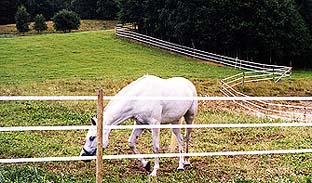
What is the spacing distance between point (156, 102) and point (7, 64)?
25.0m

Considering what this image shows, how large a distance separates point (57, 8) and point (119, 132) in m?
63.8

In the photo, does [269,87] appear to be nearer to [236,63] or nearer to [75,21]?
[236,63]

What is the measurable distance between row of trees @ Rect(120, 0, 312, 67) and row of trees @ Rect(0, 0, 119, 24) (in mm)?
24817

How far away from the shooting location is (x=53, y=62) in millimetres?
33281

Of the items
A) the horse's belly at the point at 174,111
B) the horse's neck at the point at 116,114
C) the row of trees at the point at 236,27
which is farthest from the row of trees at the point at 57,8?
the horse's neck at the point at 116,114

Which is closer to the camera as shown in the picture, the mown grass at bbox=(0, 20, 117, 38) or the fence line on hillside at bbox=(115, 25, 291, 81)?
the fence line on hillside at bbox=(115, 25, 291, 81)

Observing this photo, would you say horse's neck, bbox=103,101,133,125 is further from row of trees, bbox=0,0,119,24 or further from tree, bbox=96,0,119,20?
tree, bbox=96,0,119,20

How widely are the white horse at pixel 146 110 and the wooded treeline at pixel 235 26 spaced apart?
107 feet

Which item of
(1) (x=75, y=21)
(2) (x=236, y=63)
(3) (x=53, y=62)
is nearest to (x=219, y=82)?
(2) (x=236, y=63)

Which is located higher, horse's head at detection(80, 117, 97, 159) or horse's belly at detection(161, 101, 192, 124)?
horse's belly at detection(161, 101, 192, 124)

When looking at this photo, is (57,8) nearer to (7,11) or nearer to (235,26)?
(7,11)

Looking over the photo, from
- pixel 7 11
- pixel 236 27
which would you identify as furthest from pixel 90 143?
pixel 7 11

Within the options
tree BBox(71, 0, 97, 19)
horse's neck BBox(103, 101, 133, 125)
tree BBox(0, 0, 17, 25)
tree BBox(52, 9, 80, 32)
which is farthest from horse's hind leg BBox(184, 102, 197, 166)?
tree BBox(71, 0, 97, 19)

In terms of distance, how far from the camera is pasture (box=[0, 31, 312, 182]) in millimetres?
7590
